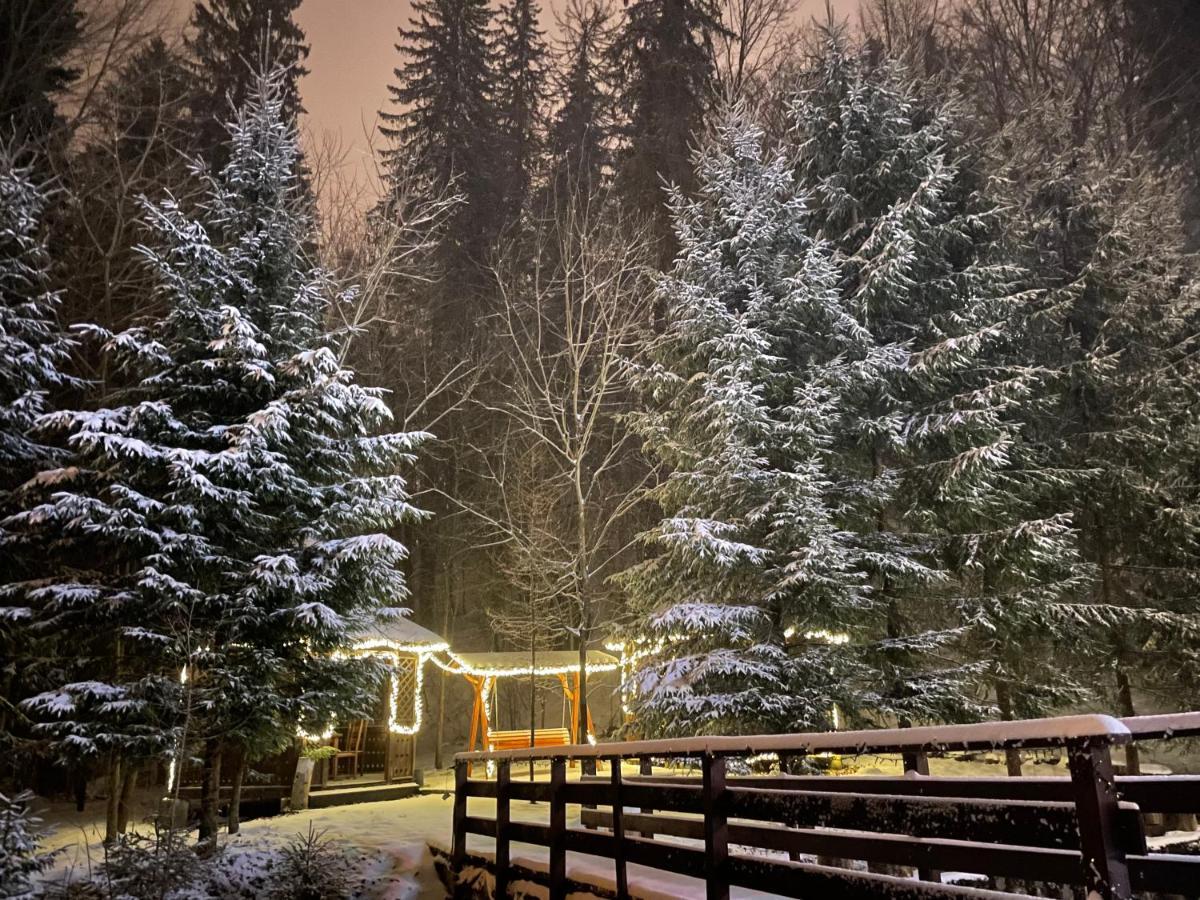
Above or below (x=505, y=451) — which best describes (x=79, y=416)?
below

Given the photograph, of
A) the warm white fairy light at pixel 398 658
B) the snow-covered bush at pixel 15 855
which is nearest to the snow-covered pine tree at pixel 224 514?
the snow-covered bush at pixel 15 855

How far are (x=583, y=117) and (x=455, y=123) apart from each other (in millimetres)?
6042

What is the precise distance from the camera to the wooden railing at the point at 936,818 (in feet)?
7.84

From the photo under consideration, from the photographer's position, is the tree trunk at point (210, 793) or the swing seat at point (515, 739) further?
the swing seat at point (515, 739)

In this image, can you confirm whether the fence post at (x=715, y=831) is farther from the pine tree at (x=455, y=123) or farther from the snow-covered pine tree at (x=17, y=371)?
the pine tree at (x=455, y=123)

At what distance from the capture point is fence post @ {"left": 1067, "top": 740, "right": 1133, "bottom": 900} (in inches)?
89.4

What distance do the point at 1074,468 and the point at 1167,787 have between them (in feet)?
45.2

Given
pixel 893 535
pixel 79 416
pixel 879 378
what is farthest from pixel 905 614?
pixel 79 416

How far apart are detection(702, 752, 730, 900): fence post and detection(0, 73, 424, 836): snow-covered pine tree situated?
21.6 ft

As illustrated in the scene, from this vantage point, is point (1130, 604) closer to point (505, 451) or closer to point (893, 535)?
point (893, 535)

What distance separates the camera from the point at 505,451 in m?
22.3

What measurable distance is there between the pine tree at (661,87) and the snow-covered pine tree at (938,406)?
7169 mm

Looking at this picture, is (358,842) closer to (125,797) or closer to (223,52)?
(125,797)

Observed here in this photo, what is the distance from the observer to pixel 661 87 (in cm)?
2289
